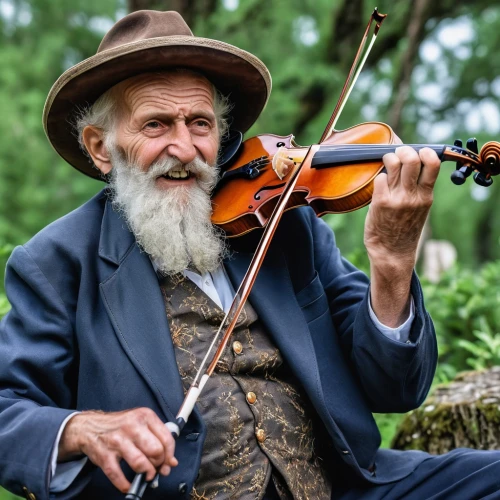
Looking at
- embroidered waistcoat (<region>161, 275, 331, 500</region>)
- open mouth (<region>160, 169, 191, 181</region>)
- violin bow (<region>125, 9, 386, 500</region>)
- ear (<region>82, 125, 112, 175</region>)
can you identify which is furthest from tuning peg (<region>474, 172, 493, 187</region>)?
ear (<region>82, 125, 112, 175</region>)

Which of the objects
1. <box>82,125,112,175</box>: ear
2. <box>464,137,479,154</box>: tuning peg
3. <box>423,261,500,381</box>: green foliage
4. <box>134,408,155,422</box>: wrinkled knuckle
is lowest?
<box>134,408,155,422</box>: wrinkled knuckle

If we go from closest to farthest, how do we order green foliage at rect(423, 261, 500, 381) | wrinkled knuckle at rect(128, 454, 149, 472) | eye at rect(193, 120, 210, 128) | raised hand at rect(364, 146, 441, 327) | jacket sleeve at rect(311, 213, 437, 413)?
wrinkled knuckle at rect(128, 454, 149, 472)
raised hand at rect(364, 146, 441, 327)
jacket sleeve at rect(311, 213, 437, 413)
eye at rect(193, 120, 210, 128)
green foliage at rect(423, 261, 500, 381)

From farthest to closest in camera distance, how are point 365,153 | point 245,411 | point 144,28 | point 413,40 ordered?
point 413,40 → point 144,28 → point 245,411 → point 365,153

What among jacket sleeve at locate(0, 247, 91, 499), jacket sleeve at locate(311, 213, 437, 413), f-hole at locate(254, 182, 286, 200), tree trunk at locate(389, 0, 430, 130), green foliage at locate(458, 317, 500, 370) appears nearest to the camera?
jacket sleeve at locate(0, 247, 91, 499)

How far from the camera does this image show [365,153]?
2398mm

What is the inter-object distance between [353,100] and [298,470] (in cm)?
729

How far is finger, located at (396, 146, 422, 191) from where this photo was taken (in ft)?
7.14

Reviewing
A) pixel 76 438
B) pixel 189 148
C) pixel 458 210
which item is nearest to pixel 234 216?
pixel 189 148

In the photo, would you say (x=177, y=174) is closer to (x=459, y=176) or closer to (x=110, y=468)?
(x=459, y=176)

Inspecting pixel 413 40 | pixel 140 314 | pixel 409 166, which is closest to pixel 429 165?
pixel 409 166

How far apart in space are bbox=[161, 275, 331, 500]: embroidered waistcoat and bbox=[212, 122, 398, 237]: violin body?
1.02 feet

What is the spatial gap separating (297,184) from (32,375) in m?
1.05

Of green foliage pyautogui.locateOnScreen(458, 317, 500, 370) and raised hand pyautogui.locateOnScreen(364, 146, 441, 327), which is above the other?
raised hand pyautogui.locateOnScreen(364, 146, 441, 327)

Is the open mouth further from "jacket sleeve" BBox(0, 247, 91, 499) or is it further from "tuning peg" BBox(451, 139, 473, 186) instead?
"tuning peg" BBox(451, 139, 473, 186)
